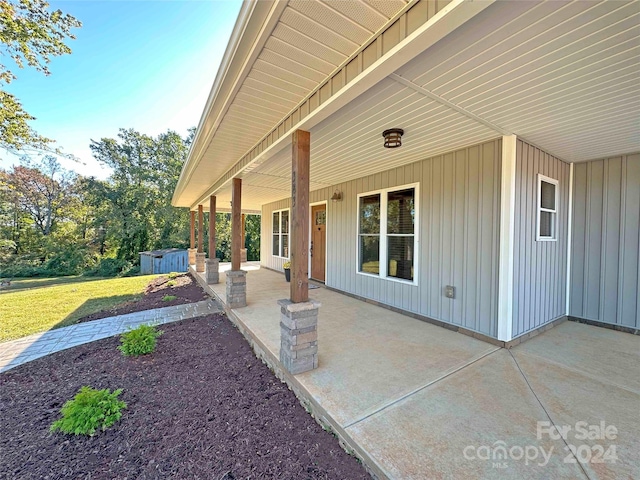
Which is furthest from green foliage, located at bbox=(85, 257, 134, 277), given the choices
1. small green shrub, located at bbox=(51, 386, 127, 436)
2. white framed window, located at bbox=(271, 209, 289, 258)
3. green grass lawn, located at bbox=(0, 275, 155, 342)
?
small green shrub, located at bbox=(51, 386, 127, 436)

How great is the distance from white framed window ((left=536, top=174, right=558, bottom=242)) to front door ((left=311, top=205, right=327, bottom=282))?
4.38 meters

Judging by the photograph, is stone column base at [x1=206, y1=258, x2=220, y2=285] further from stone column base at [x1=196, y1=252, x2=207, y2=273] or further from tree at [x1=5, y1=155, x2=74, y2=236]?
tree at [x1=5, y1=155, x2=74, y2=236]

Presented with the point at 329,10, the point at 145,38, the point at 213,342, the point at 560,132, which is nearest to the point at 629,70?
the point at 560,132

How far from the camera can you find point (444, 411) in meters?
2.05

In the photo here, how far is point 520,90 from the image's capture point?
7.34 ft

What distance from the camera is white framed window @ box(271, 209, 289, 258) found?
30.2ft

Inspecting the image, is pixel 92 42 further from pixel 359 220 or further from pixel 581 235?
pixel 581 235

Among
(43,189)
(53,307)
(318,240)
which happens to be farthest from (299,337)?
(43,189)

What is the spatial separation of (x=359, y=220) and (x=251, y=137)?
2957 millimetres

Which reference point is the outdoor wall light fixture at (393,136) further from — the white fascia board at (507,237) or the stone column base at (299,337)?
the stone column base at (299,337)

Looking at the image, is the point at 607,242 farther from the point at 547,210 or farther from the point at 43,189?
the point at 43,189

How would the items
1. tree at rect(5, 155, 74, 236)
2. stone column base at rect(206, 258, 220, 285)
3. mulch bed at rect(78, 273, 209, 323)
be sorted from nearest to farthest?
mulch bed at rect(78, 273, 209, 323) < stone column base at rect(206, 258, 220, 285) < tree at rect(5, 155, 74, 236)

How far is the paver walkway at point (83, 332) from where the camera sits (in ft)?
11.3

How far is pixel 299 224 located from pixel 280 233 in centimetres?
698
